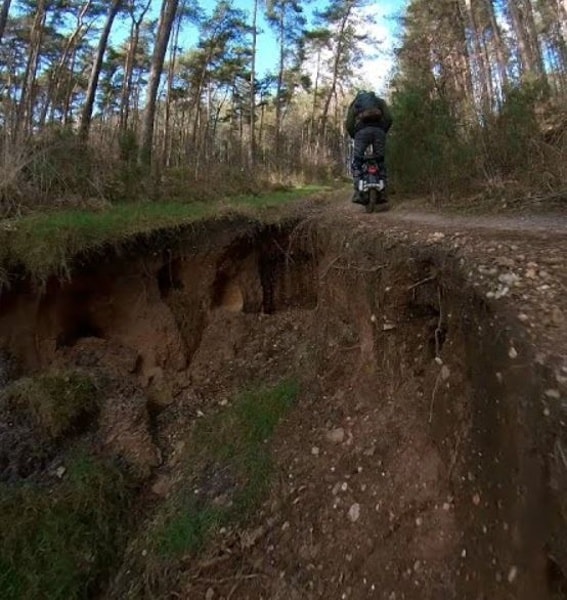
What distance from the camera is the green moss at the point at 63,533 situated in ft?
11.8

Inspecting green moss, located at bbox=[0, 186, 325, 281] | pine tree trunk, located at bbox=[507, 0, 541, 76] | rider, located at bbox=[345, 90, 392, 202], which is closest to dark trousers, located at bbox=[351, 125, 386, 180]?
rider, located at bbox=[345, 90, 392, 202]

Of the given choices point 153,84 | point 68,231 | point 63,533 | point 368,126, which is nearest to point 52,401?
point 63,533

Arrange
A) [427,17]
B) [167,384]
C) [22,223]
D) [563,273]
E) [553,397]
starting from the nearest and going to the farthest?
[553,397], [563,273], [22,223], [167,384], [427,17]

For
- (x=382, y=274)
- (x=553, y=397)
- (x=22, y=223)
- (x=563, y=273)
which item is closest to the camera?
(x=553, y=397)

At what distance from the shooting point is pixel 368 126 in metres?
6.01

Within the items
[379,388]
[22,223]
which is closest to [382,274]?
[379,388]

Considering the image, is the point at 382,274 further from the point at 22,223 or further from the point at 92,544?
the point at 22,223

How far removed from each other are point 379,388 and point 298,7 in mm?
25554

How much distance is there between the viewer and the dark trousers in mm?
5957

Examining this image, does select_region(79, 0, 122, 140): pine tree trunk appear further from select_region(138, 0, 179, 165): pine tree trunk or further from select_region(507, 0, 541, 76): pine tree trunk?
select_region(507, 0, 541, 76): pine tree trunk

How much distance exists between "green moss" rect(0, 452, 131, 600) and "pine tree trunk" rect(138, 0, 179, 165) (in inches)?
246

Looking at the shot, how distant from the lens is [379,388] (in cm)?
385

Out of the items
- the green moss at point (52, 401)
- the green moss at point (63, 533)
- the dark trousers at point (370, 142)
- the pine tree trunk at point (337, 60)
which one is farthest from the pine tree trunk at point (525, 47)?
the green moss at point (63, 533)

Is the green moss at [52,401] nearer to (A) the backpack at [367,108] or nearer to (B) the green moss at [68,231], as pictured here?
(B) the green moss at [68,231]
